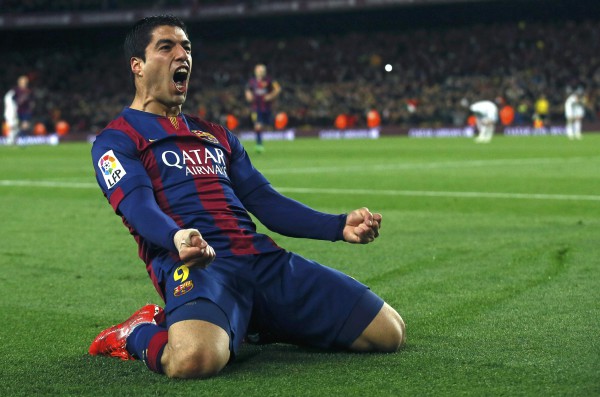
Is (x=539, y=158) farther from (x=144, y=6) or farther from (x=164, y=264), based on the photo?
(x=144, y=6)

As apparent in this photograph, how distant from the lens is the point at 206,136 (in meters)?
4.54

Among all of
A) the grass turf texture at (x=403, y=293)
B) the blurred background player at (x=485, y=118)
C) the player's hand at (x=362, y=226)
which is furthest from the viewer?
the blurred background player at (x=485, y=118)

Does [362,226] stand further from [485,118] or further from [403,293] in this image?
[485,118]

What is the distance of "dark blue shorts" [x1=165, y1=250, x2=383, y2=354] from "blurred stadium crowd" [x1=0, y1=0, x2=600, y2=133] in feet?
115

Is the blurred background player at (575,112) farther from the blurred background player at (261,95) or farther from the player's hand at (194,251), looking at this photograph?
the player's hand at (194,251)

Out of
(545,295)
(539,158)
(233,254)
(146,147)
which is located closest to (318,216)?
(233,254)

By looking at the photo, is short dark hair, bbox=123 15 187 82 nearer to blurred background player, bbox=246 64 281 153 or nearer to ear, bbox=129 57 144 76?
ear, bbox=129 57 144 76

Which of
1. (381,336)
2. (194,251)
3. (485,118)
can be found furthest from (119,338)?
(485,118)

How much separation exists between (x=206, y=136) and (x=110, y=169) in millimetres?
512

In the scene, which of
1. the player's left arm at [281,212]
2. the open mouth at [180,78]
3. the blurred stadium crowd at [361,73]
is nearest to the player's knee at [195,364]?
the player's left arm at [281,212]

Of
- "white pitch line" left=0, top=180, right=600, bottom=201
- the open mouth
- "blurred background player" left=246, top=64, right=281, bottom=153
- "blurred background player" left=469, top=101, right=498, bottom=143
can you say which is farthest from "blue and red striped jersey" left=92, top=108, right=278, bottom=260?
"blurred background player" left=469, top=101, right=498, bottom=143

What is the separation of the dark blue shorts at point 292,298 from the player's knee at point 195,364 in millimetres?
294

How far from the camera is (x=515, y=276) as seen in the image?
635cm

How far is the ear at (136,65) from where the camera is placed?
447 centimetres
